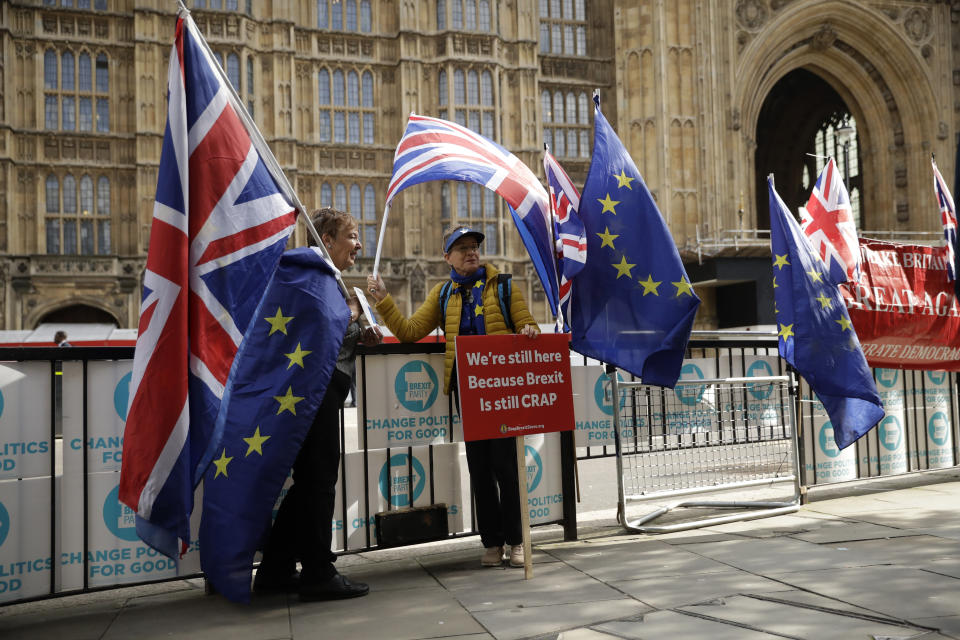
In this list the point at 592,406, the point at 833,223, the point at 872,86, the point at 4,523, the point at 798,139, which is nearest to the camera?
the point at 4,523

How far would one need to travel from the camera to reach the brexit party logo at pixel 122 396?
143 inches

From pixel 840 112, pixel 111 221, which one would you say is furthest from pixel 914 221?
pixel 111 221

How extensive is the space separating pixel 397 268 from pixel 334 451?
70.2 ft

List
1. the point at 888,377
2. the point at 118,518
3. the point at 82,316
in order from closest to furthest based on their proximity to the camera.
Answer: the point at 118,518, the point at 888,377, the point at 82,316

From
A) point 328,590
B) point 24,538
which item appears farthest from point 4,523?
point 328,590

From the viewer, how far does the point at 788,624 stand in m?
2.90

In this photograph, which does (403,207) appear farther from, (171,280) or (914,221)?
(171,280)

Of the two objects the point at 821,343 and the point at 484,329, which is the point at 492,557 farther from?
the point at 821,343

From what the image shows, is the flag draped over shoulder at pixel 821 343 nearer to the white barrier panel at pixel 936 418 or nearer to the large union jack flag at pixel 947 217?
the large union jack flag at pixel 947 217

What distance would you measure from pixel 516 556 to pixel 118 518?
1.87 metres

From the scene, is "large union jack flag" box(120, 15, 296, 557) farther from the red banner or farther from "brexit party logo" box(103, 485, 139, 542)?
the red banner

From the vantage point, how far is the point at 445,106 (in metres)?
25.2

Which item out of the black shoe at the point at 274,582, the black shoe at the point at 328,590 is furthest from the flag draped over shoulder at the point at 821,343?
the black shoe at the point at 274,582

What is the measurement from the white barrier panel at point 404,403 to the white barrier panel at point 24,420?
1.44m
